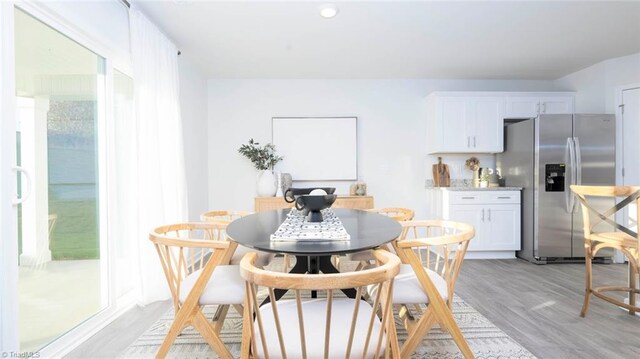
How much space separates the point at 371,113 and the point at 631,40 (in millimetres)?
2963

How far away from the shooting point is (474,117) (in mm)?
4078

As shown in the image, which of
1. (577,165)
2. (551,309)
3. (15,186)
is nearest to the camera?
(15,186)

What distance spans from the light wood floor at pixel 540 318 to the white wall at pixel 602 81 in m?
2.19

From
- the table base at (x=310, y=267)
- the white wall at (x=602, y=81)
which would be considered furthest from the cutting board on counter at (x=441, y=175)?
the table base at (x=310, y=267)

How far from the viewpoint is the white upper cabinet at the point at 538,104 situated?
13.4 ft

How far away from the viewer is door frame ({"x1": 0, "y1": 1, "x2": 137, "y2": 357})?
148 cm

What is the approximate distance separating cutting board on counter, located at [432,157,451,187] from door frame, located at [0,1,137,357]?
3936 millimetres

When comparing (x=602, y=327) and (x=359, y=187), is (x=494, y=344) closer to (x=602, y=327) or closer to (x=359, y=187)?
(x=602, y=327)

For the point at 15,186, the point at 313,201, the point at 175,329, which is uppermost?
the point at 15,186

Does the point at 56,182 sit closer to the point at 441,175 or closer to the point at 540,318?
the point at 540,318

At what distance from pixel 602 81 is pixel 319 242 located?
4.79 m

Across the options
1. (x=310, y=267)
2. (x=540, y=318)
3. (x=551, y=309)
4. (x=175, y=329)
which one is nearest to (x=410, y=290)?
(x=310, y=267)

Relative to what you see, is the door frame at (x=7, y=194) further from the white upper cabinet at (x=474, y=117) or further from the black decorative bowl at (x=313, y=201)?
the white upper cabinet at (x=474, y=117)

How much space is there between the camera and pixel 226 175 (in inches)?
170
